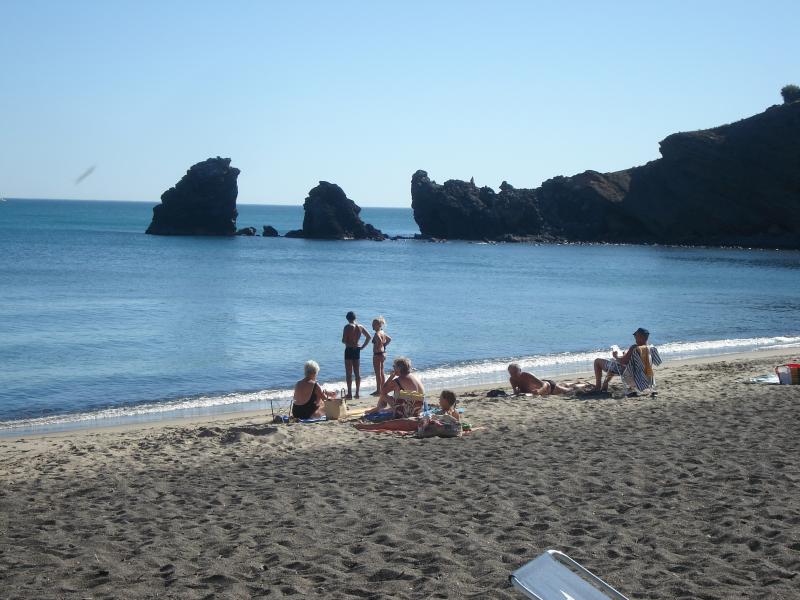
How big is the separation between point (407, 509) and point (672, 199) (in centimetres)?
8168

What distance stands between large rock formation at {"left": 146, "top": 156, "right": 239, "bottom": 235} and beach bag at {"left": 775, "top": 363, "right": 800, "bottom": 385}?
80.3 metres

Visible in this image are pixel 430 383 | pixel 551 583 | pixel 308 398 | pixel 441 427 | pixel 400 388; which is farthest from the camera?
pixel 430 383

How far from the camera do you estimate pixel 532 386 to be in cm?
1401

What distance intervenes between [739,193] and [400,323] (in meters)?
60.1

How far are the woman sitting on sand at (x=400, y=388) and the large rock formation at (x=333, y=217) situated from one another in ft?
258

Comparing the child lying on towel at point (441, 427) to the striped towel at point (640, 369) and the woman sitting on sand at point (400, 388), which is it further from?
the striped towel at point (640, 369)

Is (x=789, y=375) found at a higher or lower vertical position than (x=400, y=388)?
lower

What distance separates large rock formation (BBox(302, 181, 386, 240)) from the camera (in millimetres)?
90438

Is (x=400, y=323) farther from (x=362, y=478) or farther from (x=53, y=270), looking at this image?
(x=53, y=270)

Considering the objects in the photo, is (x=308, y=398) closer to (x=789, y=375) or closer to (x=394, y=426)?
(x=394, y=426)

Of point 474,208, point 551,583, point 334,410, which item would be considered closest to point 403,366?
point 334,410

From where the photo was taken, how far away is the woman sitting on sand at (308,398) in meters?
11.9

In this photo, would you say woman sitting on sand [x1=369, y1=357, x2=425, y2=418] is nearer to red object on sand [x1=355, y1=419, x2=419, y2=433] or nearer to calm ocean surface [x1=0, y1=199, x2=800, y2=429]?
red object on sand [x1=355, y1=419, x2=419, y2=433]

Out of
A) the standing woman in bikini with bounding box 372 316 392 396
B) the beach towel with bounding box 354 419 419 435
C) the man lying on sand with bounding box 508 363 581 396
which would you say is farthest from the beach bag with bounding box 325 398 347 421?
the man lying on sand with bounding box 508 363 581 396
